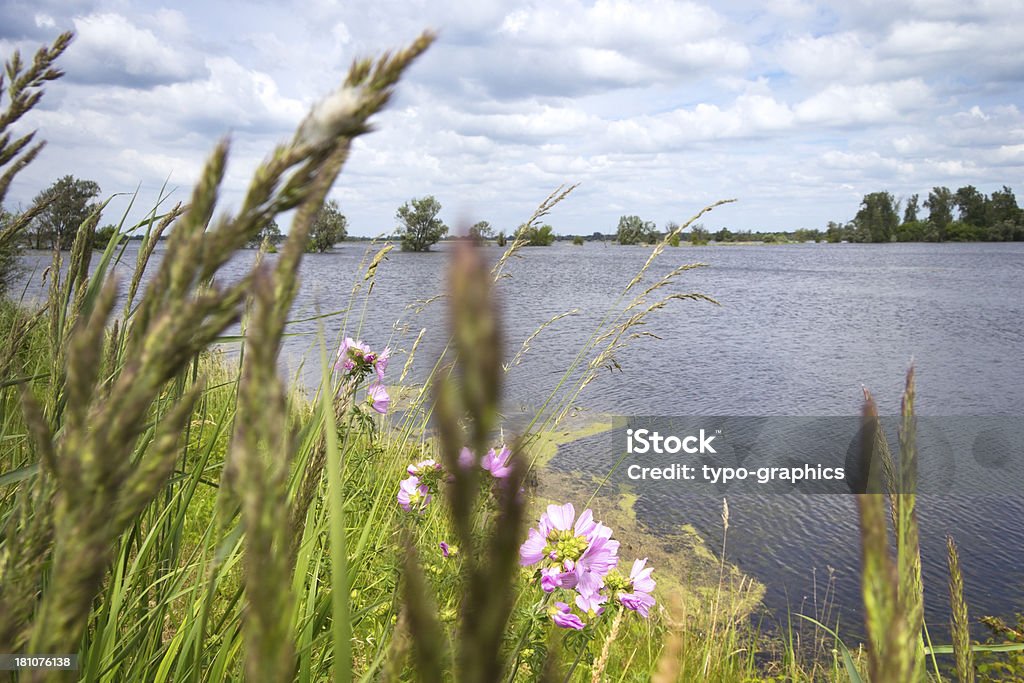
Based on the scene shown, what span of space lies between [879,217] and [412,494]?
104 m

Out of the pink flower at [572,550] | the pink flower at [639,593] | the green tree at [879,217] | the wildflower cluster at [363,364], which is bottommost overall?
the pink flower at [639,593]

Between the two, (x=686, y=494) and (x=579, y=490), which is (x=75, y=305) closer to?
(x=579, y=490)

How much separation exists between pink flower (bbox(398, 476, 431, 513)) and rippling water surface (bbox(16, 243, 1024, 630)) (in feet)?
1.57

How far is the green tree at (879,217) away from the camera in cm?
9075

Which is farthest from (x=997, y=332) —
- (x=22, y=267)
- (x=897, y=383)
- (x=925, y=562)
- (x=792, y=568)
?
(x=22, y=267)

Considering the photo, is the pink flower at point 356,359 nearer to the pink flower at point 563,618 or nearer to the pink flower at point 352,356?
the pink flower at point 352,356

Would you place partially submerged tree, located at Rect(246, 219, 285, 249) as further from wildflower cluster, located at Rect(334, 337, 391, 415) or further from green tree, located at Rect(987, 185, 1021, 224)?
green tree, located at Rect(987, 185, 1021, 224)

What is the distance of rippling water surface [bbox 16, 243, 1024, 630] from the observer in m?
5.80

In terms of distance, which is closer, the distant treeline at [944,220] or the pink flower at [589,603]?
the pink flower at [589,603]

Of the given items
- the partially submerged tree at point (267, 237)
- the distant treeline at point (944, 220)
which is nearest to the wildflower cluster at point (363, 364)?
the partially submerged tree at point (267, 237)

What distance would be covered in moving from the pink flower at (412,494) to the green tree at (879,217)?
103m

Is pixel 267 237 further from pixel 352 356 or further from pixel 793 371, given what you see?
pixel 793 371

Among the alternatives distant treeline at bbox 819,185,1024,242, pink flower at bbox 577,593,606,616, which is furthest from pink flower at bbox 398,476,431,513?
distant treeline at bbox 819,185,1024,242

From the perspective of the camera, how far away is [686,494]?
7.38 meters
